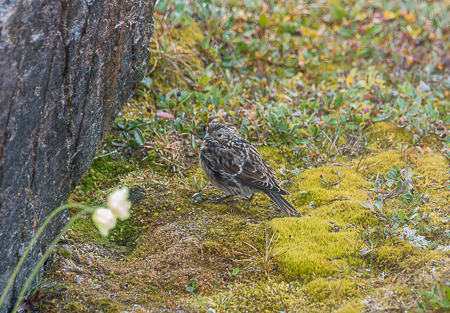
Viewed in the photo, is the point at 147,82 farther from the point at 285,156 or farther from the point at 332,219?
the point at 332,219

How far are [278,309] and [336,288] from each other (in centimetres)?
63

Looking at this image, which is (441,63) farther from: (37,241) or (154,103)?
(37,241)

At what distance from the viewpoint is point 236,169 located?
5.95 metres

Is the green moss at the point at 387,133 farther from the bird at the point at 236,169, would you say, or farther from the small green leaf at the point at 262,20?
the small green leaf at the point at 262,20

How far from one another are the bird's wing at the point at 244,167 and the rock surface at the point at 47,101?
1.85 m

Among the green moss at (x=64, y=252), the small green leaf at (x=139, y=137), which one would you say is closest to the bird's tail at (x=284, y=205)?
the small green leaf at (x=139, y=137)

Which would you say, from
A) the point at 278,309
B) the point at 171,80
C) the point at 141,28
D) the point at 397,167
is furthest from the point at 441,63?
the point at 278,309

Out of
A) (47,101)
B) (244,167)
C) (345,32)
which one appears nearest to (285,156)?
(244,167)

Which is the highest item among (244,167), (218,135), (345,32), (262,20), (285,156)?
(262,20)

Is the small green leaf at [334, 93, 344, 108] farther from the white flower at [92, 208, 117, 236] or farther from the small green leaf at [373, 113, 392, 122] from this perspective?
the white flower at [92, 208, 117, 236]

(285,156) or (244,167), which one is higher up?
(244,167)

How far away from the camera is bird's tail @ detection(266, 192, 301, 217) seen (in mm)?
5387

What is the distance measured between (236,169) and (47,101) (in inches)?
119

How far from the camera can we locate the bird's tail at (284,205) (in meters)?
5.39
